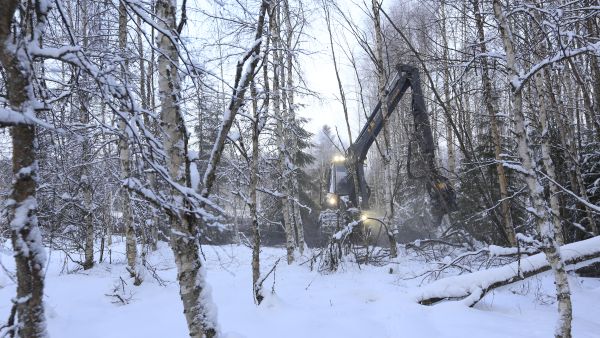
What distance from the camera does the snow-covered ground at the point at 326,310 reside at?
4602 millimetres

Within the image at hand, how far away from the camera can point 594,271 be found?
7281 millimetres

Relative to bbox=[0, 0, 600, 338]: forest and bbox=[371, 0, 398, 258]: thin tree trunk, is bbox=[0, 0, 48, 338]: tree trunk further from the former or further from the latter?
bbox=[371, 0, 398, 258]: thin tree trunk

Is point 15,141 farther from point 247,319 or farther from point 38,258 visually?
point 247,319

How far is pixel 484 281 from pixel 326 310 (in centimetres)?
223

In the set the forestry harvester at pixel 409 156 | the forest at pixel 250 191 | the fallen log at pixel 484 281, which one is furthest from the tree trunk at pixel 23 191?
the forestry harvester at pixel 409 156

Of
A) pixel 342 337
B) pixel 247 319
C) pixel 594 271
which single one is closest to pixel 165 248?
pixel 247 319

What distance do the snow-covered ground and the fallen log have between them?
0.21 meters

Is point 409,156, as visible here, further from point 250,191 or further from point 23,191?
point 23,191

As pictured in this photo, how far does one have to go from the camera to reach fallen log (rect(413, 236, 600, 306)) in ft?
17.5

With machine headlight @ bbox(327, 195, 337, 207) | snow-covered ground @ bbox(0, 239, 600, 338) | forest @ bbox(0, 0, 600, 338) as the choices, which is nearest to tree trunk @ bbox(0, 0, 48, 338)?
forest @ bbox(0, 0, 600, 338)

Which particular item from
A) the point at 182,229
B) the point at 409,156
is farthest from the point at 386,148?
the point at 182,229

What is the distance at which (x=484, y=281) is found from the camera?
5359 mm

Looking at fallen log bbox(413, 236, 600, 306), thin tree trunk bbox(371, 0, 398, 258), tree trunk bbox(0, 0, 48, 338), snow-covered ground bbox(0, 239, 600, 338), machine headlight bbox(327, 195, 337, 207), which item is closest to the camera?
→ tree trunk bbox(0, 0, 48, 338)

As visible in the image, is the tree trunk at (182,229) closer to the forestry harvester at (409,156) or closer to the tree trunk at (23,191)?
the tree trunk at (23,191)
